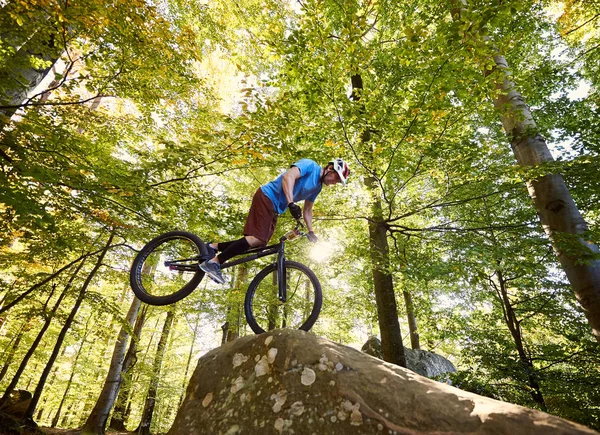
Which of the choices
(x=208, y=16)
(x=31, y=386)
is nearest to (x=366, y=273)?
(x=208, y=16)

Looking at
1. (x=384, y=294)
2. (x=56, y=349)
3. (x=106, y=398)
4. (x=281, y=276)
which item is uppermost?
(x=384, y=294)

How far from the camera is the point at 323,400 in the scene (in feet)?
8.07

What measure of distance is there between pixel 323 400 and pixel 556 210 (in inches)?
225

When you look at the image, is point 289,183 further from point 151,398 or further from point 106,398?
point 151,398

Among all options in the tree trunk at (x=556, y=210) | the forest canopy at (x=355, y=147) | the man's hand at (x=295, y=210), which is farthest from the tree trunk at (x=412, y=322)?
the man's hand at (x=295, y=210)

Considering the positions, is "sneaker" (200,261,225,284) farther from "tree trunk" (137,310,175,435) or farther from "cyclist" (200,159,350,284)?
"tree trunk" (137,310,175,435)

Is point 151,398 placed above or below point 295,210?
below

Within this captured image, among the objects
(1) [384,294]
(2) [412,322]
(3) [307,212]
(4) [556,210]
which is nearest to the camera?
(3) [307,212]

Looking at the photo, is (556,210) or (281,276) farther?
(556,210)

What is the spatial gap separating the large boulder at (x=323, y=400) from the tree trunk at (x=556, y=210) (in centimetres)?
403

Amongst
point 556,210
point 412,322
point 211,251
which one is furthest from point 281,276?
point 412,322

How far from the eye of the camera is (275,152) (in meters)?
5.45

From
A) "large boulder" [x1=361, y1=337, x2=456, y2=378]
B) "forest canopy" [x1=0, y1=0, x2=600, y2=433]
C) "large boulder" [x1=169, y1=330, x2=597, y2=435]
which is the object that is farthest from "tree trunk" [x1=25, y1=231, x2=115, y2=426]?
"large boulder" [x1=361, y1=337, x2=456, y2=378]

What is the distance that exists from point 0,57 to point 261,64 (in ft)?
22.6
